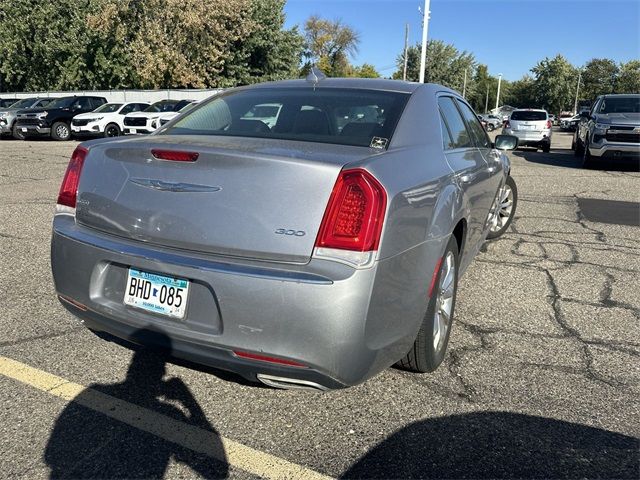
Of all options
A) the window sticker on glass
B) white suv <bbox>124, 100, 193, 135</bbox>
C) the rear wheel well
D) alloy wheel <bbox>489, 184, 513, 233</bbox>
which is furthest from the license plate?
white suv <bbox>124, 100, 193, 135</bbox>

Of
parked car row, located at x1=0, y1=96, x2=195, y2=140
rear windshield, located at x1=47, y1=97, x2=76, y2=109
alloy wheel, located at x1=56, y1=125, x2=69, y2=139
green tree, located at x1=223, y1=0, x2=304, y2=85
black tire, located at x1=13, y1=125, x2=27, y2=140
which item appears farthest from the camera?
green tree, located at x1=223, y1=0, x2=304, y2=85

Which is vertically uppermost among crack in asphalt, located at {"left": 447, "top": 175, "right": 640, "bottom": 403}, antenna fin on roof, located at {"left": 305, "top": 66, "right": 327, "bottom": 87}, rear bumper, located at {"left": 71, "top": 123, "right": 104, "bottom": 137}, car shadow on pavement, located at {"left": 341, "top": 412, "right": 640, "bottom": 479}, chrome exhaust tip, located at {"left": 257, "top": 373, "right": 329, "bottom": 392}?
antenna fin on roof, located at {"left": 305, "top": 66, "right": 327, "bottom": 87}

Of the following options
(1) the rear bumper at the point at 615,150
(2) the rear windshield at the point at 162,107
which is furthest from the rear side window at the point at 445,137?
(2) the rear windshield at the point at 162,107

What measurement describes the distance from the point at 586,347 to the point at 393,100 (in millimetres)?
2009

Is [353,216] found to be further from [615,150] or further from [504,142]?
[615,150]

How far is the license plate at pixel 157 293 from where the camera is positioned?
93.7 inches

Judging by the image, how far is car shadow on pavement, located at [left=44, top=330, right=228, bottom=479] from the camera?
7.46 feet

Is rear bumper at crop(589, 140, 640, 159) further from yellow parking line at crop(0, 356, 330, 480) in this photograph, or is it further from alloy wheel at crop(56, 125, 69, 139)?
alloy wheel at crop(56, 125, 69, 139)

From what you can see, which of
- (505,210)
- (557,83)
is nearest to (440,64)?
(557,83)

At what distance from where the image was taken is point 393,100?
3.19m

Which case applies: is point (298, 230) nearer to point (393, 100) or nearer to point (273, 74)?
point (393, 100)

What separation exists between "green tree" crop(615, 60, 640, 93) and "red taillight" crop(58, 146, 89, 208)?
281ft

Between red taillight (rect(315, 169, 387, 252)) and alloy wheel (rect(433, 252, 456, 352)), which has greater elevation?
red taillight (rect(315, 169, 387, 252))

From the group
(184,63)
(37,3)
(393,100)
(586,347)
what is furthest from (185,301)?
(37,3)
